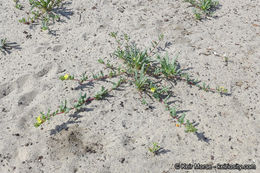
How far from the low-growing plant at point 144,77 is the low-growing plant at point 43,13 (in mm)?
1237

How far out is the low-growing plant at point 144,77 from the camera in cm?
302

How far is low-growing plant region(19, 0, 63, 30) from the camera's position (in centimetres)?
423

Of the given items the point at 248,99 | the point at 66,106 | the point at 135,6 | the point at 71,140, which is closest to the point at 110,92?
the point at 66,106

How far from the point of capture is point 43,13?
14.4 feet

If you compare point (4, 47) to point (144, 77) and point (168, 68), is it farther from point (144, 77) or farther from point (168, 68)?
point (168, 68)

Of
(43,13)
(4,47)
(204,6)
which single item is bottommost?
(4,47)

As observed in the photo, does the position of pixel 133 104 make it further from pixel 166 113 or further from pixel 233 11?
pixel 233 11

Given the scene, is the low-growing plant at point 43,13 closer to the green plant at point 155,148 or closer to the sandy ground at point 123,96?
the sandy ground at point 123,96

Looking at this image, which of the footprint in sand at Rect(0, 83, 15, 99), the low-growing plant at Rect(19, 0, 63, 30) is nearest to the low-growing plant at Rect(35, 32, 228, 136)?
the footprint in sand at Rect(0, 83, 15, 99)

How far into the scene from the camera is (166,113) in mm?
3035

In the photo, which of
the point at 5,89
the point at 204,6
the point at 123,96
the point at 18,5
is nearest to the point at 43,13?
the point at 18,5

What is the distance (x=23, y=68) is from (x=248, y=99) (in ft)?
10.1

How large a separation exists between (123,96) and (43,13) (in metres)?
2.36

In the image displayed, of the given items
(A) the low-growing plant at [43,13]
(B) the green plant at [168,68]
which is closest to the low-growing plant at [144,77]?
(B) the green plant at [168,68]
